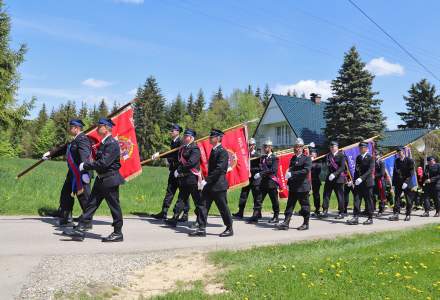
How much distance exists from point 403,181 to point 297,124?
33441 mm

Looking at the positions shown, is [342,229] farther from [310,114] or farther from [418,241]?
[310,114]

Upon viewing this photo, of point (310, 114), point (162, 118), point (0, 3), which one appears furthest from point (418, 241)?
point (162, 118)

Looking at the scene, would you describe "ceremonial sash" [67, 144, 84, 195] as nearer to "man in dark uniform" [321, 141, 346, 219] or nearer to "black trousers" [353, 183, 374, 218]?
"man in dark uniform" [321, 141, 346, 219]

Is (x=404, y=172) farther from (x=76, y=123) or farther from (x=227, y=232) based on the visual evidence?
(x=76, y=123)

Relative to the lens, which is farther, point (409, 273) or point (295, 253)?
point (295, 253)

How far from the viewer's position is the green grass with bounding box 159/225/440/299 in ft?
18.9

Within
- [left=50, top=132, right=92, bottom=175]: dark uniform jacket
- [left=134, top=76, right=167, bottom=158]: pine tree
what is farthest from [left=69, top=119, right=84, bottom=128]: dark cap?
[left=134, top=76, right=167, bottom=158]: pine tree

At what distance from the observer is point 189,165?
9656 millimetres

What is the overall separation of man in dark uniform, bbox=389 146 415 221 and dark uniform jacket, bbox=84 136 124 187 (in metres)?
8.94

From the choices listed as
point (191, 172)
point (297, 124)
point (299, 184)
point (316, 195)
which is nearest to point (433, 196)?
point (316, 195)

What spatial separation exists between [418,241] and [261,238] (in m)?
3.17

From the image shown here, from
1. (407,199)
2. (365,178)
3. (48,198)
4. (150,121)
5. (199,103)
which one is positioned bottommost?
(48,198)

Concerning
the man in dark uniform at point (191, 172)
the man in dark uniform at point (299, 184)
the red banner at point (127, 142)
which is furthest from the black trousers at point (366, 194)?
the red banner at point (127, 142)

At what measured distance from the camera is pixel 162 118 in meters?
76.4
